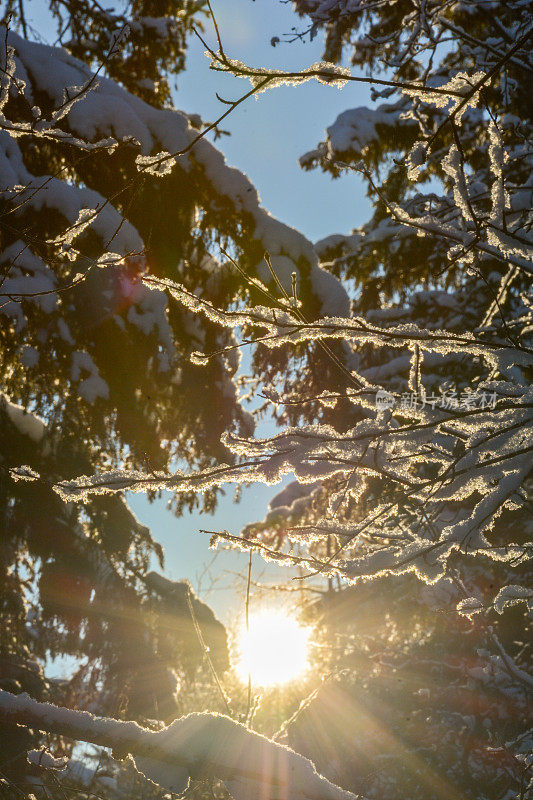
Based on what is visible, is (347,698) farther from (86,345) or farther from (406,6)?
(406,6)

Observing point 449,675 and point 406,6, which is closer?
point 406,6

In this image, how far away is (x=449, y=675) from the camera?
8.33 m

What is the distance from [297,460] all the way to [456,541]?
641mm

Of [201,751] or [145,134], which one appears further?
[145,134]

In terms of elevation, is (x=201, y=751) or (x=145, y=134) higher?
(x=145, y=134)

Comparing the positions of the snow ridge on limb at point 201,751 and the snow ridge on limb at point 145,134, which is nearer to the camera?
the snow ridge on limb at point 201,751

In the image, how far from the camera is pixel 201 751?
1.58m

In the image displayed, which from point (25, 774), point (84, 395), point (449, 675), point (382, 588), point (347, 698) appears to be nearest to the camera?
point (84, 395)

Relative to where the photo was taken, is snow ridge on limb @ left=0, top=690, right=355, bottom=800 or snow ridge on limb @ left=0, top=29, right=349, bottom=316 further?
snow ridge on limb @ left=0, top=29, right=349, bottom=316

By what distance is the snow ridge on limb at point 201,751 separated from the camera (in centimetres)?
151

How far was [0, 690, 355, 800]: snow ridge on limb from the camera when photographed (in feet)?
4.94

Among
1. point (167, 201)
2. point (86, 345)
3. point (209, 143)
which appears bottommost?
point (86, 345)

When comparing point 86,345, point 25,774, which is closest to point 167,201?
point 86,345

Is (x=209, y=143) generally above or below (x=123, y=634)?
above
